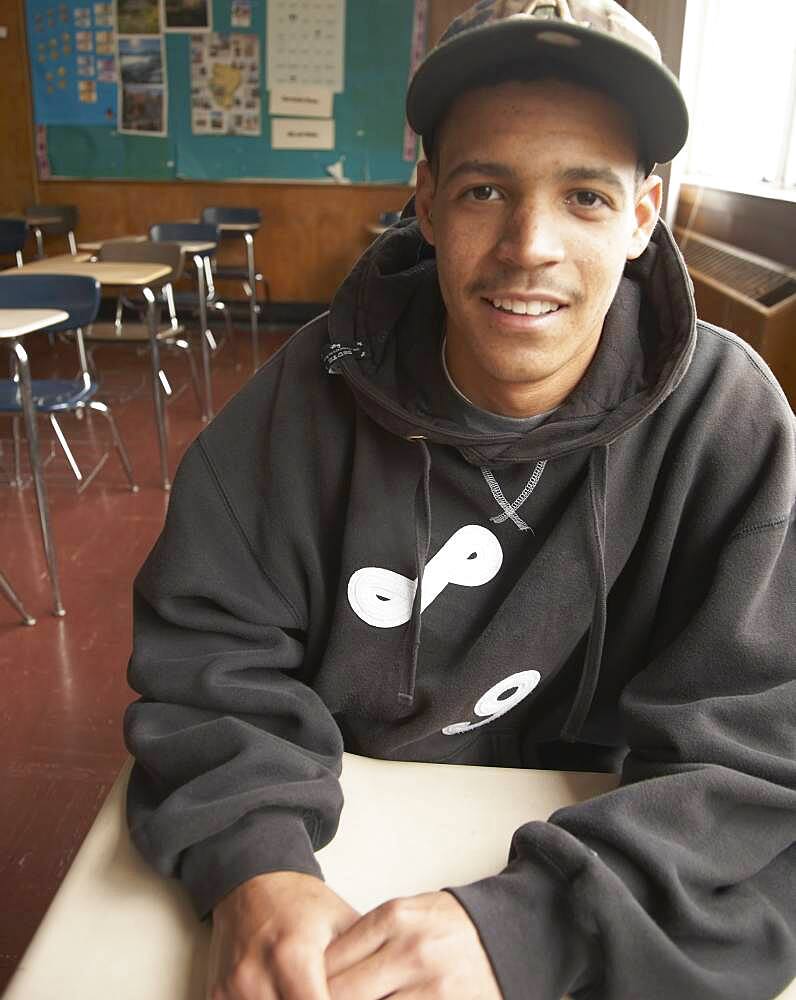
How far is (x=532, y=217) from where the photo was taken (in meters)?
0.80

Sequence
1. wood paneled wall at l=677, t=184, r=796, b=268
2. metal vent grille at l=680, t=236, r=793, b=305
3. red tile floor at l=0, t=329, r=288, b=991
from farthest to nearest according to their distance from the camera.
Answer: wood paneled wall at l=677, t=184, r=796, b=268
metal vent grille at l=680, t=236, r=793, b=305
red tile floor at l=0, t=329, r=288, b=991

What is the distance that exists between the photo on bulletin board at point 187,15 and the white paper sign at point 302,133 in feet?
2.92

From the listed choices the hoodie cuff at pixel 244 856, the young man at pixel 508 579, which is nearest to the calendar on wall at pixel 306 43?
the young man at pixel 508 579

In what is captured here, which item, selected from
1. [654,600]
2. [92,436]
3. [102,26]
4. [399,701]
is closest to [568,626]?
[654,600]

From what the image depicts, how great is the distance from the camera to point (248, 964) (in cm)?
63

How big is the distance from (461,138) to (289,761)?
1.98ft

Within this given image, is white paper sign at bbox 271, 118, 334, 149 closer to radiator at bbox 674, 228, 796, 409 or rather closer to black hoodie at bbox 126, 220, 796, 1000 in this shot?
radiator at bbox 674, 228, 796, 409

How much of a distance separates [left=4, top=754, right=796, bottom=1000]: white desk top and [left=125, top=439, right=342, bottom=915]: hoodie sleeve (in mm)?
23

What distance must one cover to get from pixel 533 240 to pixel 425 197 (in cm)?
18

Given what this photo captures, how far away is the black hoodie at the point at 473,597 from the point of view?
734 millimetres

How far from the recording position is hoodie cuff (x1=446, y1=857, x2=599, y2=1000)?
25.0 inches

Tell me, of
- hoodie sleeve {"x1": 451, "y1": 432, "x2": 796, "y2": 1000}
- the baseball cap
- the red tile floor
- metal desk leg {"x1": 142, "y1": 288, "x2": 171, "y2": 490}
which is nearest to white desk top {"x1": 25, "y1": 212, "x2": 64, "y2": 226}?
the red tile floor

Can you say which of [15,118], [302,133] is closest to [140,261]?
[302,133]

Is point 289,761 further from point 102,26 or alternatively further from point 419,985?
point 102,26
